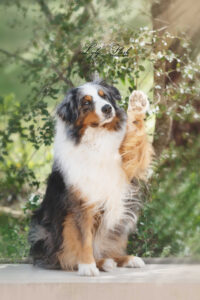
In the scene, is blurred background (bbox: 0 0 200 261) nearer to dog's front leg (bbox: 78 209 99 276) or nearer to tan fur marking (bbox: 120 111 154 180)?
tan fur marking (bbox: 120 111 154 180)

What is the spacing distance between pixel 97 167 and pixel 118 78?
1449 mm

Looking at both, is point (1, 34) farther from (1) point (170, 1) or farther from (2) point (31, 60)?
(1) point (170, 1)

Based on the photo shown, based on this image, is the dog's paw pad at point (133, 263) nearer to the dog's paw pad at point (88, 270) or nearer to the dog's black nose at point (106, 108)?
the dog's paw pad at point (88, 270)

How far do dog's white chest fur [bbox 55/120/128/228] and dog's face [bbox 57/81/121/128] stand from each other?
7 centimetres

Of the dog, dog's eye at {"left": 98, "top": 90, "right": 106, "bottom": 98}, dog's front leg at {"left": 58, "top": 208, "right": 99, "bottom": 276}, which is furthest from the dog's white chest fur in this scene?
dog's eye at {"left": 98, "top": 90, "right": 106, "bottom": 98}

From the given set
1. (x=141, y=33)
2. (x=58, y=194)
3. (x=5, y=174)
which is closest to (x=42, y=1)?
(x=141, y=33)

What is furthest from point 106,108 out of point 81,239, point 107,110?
point 81,239

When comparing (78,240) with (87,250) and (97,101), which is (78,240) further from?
(97,101)

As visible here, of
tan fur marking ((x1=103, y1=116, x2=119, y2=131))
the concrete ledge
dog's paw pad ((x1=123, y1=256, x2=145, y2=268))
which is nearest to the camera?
the concrete ledge

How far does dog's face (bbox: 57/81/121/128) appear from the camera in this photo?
9.12 feet

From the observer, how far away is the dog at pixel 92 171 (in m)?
2.80

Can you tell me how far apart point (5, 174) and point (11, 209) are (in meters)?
0.55

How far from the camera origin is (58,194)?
9.49ft

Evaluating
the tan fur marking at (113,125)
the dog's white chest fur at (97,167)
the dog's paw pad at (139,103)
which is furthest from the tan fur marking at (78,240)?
the dog's paw pad at (139,103)
